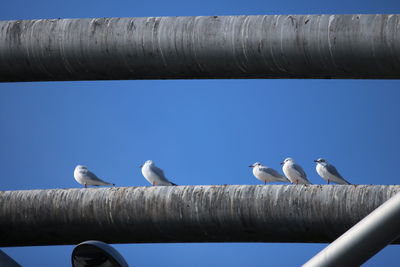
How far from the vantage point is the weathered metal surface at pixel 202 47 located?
38.6ft

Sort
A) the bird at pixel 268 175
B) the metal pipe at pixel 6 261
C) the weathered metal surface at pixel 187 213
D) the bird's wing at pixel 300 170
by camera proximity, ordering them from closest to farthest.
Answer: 1. the metal pipe at pixel 6 261
2. the weathered metal surface at pixel 187 213
3. the bird's wing at pixel 300 170
4. the bird at pixel 268 175

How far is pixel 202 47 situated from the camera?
1242 cm

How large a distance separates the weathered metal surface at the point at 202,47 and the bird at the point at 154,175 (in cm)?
694

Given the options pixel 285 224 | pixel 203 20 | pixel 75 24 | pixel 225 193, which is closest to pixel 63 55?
pixel 75 24

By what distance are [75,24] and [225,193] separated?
11.5 ft

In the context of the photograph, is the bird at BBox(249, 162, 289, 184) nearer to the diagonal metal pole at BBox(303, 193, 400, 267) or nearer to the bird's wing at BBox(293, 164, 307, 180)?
the bird's wing at BBox(293, 164, 307, 180)

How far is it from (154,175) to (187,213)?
7540 millimetres

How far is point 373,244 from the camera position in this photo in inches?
208

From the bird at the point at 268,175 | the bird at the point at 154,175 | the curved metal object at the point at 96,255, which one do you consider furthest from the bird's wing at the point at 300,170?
the curved metal object at the point at 96,255

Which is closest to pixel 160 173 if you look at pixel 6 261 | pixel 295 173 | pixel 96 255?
pixel 295 173

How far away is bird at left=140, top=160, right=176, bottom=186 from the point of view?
65.6 ft

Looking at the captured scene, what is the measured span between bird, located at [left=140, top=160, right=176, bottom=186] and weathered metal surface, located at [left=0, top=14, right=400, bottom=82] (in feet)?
22.8

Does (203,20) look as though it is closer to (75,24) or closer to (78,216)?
(75,24)

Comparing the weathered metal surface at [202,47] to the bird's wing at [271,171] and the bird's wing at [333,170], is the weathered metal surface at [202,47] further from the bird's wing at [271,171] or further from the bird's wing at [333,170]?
the bird's wing at [271,171]
